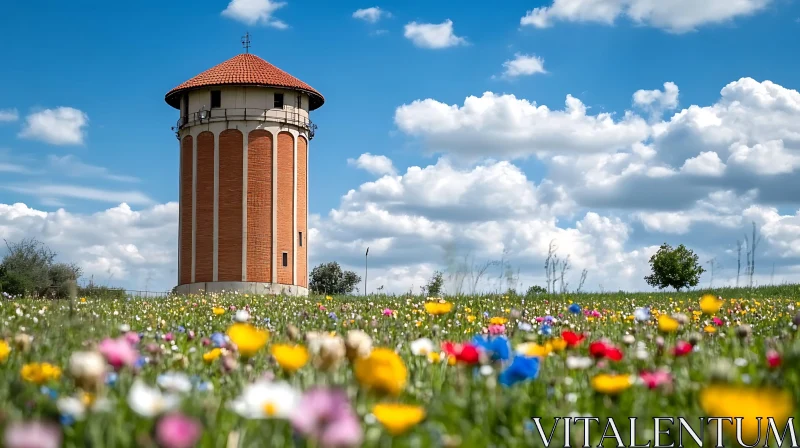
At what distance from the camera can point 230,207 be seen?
41812 mm

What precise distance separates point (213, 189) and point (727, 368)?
135 feet

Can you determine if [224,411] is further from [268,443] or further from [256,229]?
[256,229]

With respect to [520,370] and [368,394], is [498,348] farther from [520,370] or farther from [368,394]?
[368,394]

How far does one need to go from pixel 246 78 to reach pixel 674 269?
35.9m

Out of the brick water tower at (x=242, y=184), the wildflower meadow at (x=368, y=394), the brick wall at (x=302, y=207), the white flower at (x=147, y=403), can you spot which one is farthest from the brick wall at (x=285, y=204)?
the white flower at (x=147, y=403)

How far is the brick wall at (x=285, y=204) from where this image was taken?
42344 mm

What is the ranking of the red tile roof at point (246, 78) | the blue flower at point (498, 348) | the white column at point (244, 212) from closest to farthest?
the blue flower at point (498, 348)
the white column at point (244, 212)
the red tile roof at point (246, 78)

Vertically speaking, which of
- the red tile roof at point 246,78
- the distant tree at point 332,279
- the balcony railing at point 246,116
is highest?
the red tile roof at point 246,78

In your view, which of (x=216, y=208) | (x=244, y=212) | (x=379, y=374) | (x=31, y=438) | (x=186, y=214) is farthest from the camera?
(x=186, y=214)

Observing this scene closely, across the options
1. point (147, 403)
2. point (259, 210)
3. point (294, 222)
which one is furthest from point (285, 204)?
point (147, 403)

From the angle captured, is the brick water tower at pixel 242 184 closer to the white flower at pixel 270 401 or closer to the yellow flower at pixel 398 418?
the white flower at pixel 270 401

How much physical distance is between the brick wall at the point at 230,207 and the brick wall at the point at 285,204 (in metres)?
2.03

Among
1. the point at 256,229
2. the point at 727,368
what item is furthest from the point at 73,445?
the point at 256,229

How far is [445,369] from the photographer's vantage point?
4.61 meters
